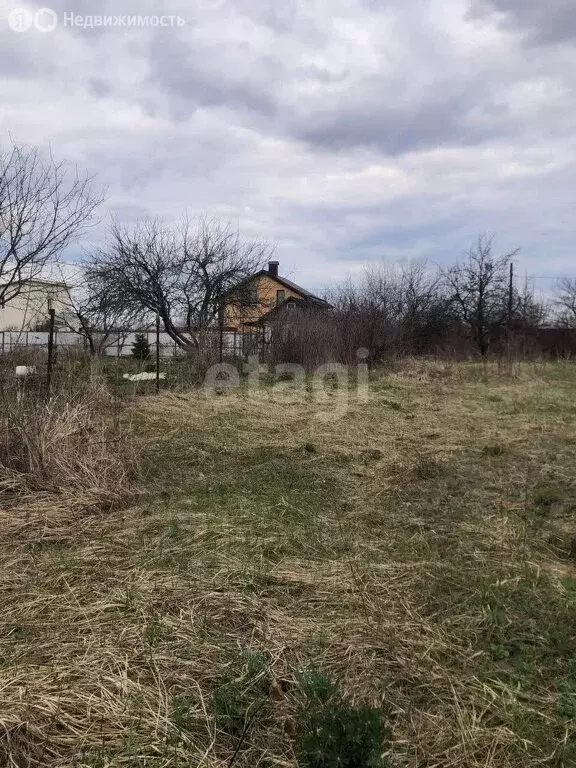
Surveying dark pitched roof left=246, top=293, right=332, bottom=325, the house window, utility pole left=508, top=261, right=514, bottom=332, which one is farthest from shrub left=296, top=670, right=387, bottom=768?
utility pole left=508, top=261, right=514, bottom=332

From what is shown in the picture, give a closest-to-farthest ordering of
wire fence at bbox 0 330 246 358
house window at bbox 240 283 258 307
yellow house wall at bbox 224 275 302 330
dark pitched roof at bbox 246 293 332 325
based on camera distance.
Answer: wire fence at bbox 0 330 246 358 < dark pitched roof at bbox 246 293 332 325 < house window at bbox 240 283 258 307 < yellow house wall at bbox 224 275 302 330

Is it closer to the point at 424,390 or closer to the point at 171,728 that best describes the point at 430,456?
the point at 171,728

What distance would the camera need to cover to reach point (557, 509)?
4.22 m

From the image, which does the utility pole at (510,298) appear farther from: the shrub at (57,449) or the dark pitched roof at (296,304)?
the shrub at (57,449)

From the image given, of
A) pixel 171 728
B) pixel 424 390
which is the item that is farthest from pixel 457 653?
pixel 424 390

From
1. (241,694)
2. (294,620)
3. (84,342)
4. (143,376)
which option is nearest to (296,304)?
(143,376)

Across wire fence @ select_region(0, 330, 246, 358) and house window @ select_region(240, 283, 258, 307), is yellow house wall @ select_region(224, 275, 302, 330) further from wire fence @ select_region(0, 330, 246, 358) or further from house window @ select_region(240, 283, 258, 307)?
wire fence @ select_region(0, 330, 246, 358)

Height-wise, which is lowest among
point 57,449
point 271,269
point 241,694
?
point 241,694

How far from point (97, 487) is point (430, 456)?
3495 millimetres

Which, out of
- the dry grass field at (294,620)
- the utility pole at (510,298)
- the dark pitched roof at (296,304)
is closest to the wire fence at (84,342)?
A: the dark pitched roof at (296,304)

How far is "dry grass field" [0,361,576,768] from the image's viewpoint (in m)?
1.83

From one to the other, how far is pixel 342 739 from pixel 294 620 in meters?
0.93

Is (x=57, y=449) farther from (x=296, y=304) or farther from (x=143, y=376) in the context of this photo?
(x=296, y=304)

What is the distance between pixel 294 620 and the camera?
259 centimetres
